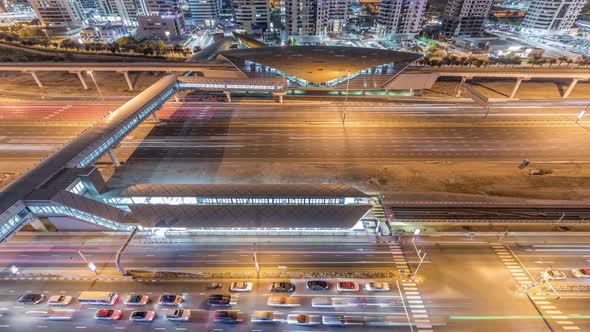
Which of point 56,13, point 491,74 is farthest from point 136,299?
point 56,13

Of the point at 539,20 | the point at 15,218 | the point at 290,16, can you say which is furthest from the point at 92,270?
the point at 539,20

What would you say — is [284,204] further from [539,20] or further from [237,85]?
[539,20]

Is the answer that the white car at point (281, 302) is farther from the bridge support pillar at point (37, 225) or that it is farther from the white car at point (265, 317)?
the bridge support pillar at point (37, 225)

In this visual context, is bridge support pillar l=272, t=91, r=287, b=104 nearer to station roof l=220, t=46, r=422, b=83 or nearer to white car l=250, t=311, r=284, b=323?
station roof l=220, t=46, r=422, b=83

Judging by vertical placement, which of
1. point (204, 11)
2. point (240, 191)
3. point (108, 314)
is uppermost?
point (204, 11)

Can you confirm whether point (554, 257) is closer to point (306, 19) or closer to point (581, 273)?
point (581, 273)

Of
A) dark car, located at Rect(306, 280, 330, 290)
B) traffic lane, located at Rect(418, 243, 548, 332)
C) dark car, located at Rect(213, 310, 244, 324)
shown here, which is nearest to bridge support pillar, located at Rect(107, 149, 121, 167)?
dark car, located at Rect(213, 310, 244, 324)

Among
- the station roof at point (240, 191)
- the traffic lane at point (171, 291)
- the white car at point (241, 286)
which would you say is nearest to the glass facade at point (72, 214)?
the station roof at point (240, 191)
